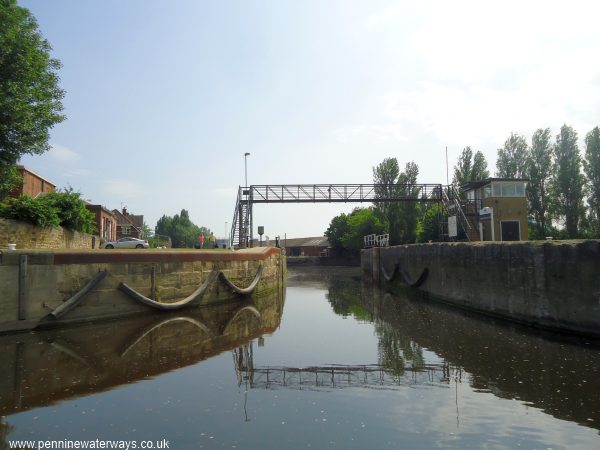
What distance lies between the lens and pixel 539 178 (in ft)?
133

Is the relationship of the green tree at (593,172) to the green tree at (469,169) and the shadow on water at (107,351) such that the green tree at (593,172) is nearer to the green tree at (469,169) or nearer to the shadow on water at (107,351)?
the green tree at (469,169)

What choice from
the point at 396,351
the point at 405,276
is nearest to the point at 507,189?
the point at 405,276

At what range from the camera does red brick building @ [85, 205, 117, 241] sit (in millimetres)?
37500

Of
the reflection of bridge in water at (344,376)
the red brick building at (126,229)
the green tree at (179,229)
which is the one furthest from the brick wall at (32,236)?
the green tree at (179,229)

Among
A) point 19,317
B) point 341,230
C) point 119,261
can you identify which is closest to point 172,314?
point 119,261

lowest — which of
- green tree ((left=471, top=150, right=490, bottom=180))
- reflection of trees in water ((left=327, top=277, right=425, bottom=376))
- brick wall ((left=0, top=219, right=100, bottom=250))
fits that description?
reflection of trees in water ((left=327, top=277, right=425, bottom=376))

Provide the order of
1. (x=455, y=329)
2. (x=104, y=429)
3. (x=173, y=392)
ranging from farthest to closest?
1. (x=455, y=329)
2. (x=173, y=392)
3. (x=104, y=429)

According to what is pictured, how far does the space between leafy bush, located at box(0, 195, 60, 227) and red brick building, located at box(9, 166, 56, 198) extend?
884 cm

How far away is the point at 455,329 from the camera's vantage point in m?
→ 10.9

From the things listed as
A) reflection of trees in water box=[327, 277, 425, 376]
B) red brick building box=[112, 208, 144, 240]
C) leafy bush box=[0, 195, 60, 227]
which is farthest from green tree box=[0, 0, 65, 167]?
red brick building box=[112, 208, 144, 240]

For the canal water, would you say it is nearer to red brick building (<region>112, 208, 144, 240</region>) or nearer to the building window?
the building window

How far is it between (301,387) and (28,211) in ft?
54.7

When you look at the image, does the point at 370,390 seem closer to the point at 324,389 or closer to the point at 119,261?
the point at 324,389

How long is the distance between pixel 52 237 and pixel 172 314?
10.0m
